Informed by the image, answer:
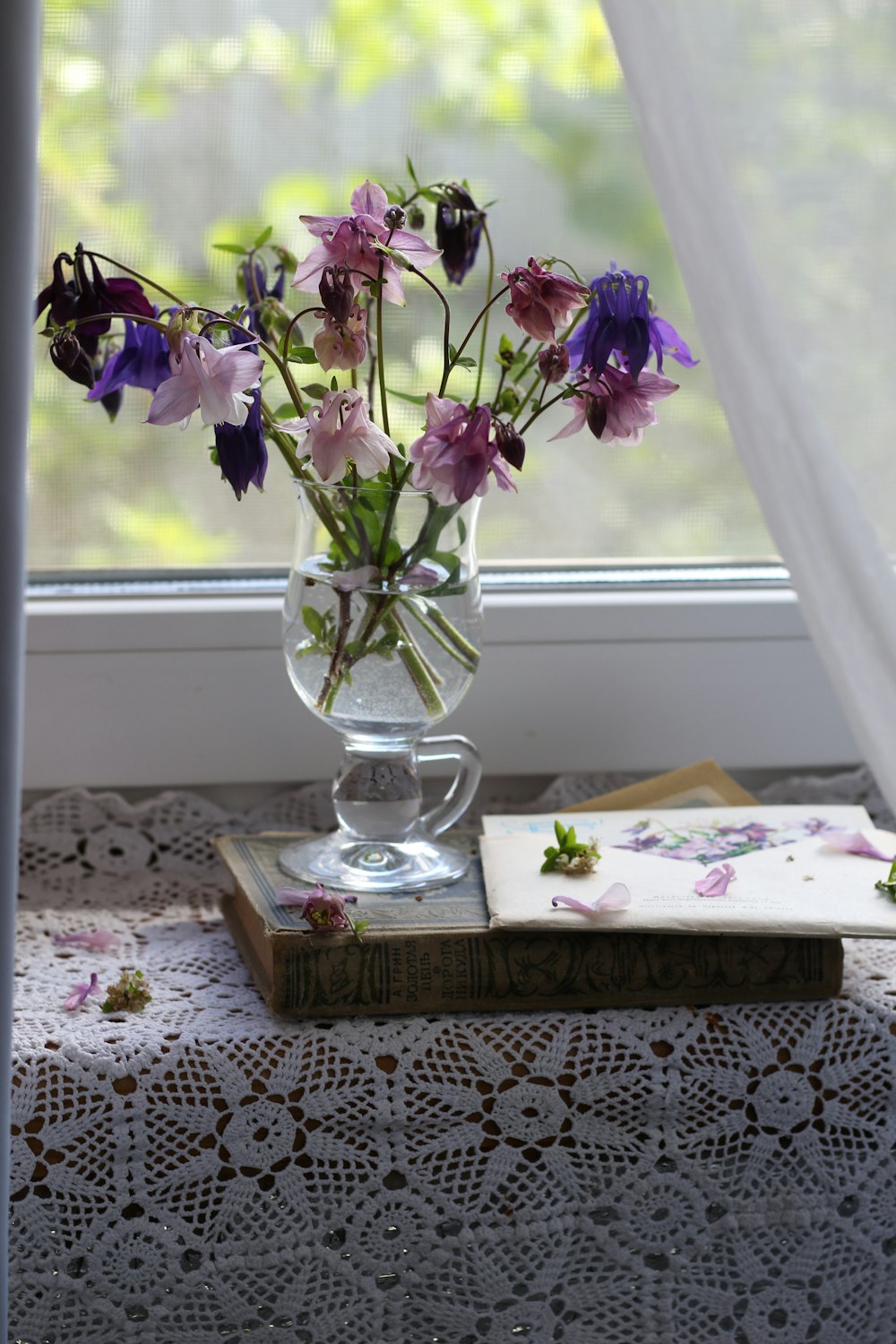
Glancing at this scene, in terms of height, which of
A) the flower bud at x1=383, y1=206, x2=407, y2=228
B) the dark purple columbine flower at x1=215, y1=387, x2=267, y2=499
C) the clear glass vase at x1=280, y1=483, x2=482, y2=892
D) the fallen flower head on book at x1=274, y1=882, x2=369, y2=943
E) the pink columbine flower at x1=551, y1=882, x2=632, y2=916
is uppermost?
the flower bud at x1=383, y1=206, x2=407, y2=228

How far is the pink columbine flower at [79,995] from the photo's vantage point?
0.75 meters

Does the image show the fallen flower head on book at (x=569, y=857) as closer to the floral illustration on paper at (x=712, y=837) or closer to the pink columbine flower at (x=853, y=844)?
the floral illustration on paper at (x=712, y=837)

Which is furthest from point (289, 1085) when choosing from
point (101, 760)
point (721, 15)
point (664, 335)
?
point (721, 15)

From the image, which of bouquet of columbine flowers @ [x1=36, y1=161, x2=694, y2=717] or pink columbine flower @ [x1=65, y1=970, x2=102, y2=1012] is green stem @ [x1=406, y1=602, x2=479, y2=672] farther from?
pink columbine flower @ [x1=65, y1=970, x2=102, y2=1012]

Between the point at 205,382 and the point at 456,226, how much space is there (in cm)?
25

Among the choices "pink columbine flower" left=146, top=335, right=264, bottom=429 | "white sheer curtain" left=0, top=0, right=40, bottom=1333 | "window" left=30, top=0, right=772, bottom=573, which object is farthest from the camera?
"window" left=30, top=0, right=772, bottom=573

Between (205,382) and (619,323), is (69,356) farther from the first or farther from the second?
(619,323)

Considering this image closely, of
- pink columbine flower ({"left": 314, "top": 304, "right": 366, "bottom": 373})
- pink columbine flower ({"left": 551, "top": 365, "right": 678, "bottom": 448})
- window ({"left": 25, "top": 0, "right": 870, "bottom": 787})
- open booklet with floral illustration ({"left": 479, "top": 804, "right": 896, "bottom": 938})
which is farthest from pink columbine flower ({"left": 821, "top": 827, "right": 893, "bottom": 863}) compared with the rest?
pink columbine flower ({"left": 314, "top": 304, "right": 366, "bottom": 373})

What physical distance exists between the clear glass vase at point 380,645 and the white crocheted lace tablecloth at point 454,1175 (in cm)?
12

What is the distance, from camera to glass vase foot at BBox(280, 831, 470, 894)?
2.63ft

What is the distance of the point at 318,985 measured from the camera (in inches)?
28.6

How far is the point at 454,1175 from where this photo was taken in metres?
0.71

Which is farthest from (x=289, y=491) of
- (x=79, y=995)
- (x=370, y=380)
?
(x=79, y=995)

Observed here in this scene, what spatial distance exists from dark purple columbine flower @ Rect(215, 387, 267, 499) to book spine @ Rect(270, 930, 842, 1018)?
0.26 metres
